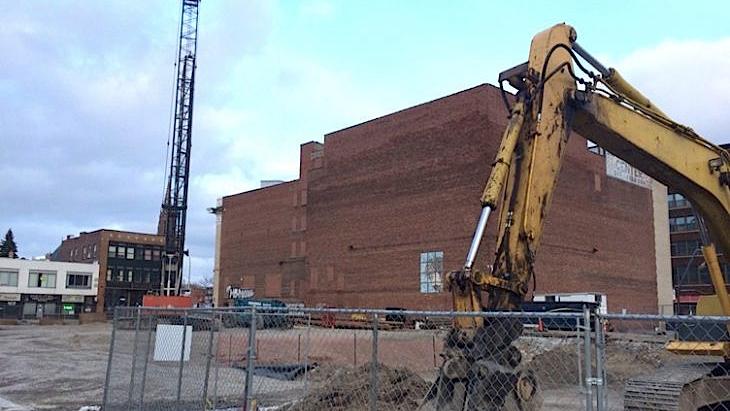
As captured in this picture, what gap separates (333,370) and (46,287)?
81.3 meters

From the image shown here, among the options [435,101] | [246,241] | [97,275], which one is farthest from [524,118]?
[97,275]

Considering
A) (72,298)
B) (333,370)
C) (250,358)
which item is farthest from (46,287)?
(250,358)

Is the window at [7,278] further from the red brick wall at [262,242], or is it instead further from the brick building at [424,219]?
the brick building at [424,219]

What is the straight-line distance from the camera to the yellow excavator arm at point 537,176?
25.2 feet

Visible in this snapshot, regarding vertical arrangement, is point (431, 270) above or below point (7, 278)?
above

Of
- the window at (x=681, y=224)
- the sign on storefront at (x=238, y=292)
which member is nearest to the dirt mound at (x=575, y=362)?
the sign on storefront at (x=238, y=292)

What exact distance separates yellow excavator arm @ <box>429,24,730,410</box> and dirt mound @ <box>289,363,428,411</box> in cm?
393

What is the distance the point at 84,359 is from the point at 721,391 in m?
26.1

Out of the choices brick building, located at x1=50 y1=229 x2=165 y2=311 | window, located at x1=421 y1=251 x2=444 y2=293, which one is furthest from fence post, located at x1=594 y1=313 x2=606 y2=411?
brick building, located at x1=50 y1=229 x2=165 y2=311

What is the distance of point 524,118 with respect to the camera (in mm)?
9023

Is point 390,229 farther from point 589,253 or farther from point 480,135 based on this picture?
point 589,253

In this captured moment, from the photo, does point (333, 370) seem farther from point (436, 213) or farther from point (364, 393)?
point (436, 213)

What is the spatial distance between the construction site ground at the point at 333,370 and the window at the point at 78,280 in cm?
6684

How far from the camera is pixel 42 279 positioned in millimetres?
89875
